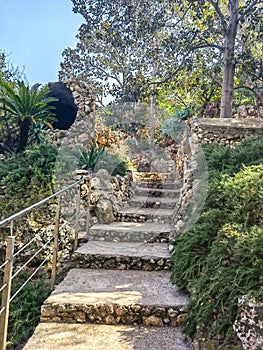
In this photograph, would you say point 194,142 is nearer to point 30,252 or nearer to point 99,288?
point 30,252

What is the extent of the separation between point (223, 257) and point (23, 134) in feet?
16.9

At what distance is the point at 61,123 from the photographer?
30.3ft

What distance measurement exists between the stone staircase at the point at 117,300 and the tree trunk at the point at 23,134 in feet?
9.66

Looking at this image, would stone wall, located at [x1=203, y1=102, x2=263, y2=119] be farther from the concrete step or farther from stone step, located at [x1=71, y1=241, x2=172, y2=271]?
the concrete step

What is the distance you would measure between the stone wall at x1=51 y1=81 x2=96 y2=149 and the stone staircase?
346 centimetres

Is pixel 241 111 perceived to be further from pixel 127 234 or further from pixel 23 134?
pixel 127 234

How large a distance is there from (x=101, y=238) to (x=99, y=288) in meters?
1.42

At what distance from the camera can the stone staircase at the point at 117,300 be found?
210 cm

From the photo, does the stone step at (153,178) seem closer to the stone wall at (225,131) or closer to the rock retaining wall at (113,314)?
the stone wall at (225,131)

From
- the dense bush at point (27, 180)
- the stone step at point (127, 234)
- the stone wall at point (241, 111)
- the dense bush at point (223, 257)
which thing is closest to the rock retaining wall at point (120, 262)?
the dense bush at point (223, 257)

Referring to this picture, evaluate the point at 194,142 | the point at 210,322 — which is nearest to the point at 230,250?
the point at 210,322

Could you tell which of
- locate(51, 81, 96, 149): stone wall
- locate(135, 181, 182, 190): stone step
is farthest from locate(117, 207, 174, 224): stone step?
locate(51, 81, 96, 149): stone wall

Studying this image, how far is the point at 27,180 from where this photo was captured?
5055 mm

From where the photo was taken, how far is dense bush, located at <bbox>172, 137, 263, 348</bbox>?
6.01 feet
